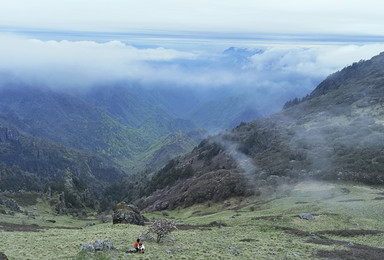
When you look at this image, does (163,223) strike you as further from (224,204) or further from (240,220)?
(224,204)

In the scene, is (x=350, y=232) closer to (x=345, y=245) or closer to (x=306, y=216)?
(x=345, y=245)

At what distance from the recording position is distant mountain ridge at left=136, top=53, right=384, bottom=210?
98750mm

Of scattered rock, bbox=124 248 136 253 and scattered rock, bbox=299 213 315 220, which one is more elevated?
scattered rock, bbox=124 248 136 253

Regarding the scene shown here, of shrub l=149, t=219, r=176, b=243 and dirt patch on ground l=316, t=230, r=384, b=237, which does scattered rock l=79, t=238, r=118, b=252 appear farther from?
dirt patch on ground l=316, t=230, r=384, b=237

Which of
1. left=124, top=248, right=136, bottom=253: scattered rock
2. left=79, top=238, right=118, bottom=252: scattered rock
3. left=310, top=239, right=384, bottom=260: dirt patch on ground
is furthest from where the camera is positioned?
left=310, top=239, right=384, bottom=260: dirt patch on ground

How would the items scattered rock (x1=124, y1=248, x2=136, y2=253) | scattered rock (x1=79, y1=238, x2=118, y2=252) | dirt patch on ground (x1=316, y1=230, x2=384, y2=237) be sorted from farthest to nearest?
dirt patch on ground (x1=316, y1=230, x2=384, y2=237), scattered rock (x1=124, y1=248, x2=136, y2=253), scattered rock (x1=79, y1=238, x2=118, y2=252)

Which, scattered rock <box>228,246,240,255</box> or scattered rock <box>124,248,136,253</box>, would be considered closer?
scattered rock <box>124,248,136,253</box>

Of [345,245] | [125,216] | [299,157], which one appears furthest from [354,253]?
[299,157]

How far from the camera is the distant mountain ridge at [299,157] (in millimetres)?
98750

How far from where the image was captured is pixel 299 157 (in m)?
118

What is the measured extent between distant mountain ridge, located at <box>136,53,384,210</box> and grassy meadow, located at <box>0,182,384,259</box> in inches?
820

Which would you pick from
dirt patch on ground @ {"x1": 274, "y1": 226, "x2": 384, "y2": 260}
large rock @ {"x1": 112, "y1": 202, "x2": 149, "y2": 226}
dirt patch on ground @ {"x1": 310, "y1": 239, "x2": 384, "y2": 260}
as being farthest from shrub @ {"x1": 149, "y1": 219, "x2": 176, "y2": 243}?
large rock @ {"x1": 112, "y1": 202, "x2": 149, "y2": 226}

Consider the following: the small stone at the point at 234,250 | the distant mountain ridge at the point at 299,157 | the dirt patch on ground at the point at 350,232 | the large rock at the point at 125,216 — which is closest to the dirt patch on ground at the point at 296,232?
the dirt patch on ground at the point at 350,232

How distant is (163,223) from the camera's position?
4119 centimetres
